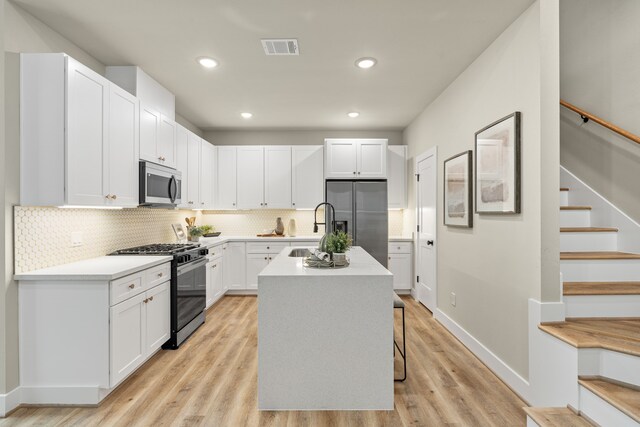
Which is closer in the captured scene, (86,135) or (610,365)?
(610,365)

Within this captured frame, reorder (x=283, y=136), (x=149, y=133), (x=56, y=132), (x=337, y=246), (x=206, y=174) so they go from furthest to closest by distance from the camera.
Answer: (x=283, y=136) < (x=206, y=174) < (x=149, y=133) < (x=337, y=246) < (x=56, y=132)

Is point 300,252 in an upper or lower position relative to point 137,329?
upper

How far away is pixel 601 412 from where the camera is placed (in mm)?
1674

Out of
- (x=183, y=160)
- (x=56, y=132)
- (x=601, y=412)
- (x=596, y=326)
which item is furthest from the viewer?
(x=183, y=160)

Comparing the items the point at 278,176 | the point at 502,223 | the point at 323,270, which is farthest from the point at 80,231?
the point at 502,223

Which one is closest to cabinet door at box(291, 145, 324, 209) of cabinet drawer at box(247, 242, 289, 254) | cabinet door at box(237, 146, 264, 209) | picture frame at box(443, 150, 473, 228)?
cabinet door at box(237, 146, 264, 209)

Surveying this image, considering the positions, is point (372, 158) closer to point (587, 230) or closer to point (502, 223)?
point (502, 223)

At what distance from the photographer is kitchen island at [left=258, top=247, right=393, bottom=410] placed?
2143 millimetres

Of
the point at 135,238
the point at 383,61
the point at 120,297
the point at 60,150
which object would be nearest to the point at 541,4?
the point at 383,61

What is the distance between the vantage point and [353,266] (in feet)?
8.01

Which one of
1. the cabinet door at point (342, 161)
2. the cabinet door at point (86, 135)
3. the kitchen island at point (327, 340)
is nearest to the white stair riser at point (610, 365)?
the kitchen island at point (327, 340)

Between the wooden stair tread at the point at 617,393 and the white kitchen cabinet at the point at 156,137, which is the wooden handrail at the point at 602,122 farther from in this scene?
the white kitchen cabinet at the point at 156,137

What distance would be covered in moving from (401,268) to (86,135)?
14.5 ft

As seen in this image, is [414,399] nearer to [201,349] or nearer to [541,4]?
[201,349]
